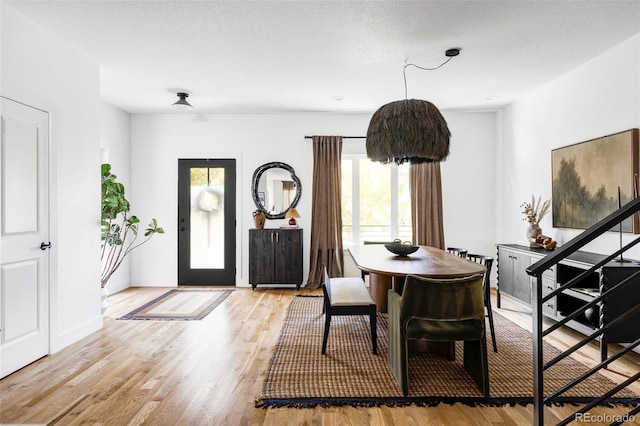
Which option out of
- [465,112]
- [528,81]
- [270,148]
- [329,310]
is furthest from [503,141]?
[329,310]

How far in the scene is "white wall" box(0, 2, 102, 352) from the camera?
2.95 meters

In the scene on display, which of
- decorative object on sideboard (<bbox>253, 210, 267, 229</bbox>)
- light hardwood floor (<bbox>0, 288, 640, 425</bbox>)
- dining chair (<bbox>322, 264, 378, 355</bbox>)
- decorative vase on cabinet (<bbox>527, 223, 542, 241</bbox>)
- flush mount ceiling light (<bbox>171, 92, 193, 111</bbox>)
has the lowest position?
light hardwood floor (<bbox>0, 288, 640, 425</bbox>)

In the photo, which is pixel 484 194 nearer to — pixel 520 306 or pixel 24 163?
pixel 520 306

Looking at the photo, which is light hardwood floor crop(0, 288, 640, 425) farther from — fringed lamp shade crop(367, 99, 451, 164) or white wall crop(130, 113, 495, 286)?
white wall crop(130, 113, 495, 286)

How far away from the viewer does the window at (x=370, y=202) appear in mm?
6004

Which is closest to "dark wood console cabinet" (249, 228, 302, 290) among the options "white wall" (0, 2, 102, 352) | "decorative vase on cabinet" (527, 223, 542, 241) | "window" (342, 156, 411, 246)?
"window" (342, 156, 411, 246)

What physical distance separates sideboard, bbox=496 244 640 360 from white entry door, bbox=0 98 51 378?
3.74 m

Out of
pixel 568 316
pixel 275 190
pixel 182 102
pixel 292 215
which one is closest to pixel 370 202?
pixel 292 215

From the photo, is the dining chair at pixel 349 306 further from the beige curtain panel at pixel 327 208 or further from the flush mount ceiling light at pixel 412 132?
the beige curtain panel at pixel 327 208

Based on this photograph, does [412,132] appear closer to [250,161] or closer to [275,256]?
[275,256]

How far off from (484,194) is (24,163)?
575 cm

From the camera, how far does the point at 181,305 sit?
4770 millimetres

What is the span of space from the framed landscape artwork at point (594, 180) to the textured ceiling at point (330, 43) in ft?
2.98

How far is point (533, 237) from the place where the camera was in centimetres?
446
